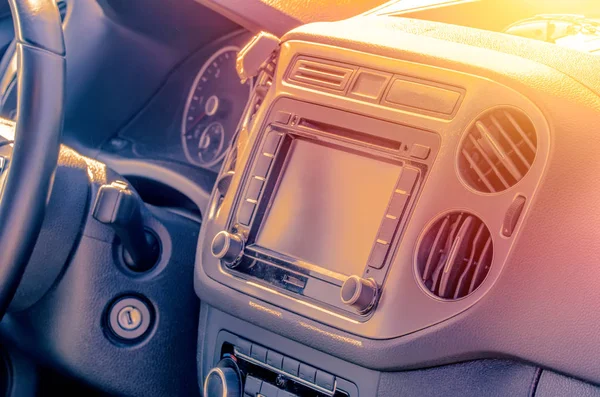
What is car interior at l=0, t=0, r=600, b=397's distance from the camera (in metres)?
1.09

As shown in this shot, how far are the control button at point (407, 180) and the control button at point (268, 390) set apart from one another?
39 cm

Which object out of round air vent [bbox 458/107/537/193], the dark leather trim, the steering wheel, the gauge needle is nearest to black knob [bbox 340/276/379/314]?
round air vent [bbox 458/107/537/193]

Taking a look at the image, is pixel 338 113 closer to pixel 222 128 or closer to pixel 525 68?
pixel 525 68

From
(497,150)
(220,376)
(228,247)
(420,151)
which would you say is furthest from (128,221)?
(497,150)

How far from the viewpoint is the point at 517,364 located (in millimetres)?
1108

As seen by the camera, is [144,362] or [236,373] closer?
[236,373]

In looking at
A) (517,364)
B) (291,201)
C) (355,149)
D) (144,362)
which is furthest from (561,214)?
(144,362)

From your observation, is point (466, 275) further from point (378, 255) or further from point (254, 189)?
point (254, 189)

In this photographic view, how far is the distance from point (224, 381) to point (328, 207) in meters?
0.34

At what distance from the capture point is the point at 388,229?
1.19 metres

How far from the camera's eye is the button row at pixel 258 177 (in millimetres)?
1345

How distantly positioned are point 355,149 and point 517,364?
15.9 inches

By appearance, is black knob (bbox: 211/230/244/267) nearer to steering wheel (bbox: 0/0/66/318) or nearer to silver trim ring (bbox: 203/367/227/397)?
silver trim ring (bbox: 203/367/227/397)

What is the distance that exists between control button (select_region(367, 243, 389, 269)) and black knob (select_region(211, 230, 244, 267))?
0.80 ft
